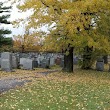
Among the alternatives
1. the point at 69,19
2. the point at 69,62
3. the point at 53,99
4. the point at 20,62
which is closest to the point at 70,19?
the point at 69,19

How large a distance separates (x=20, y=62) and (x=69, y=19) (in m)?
8.68

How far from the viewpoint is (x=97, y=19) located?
24625 mm

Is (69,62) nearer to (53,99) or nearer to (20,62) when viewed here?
(20,62)

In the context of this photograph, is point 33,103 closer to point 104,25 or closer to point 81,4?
point 81,4

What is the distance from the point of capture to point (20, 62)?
29.1 meters

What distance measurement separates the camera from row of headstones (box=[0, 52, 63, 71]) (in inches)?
964

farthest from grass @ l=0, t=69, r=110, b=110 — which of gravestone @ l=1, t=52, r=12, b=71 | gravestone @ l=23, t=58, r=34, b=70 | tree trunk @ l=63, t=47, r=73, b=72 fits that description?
gravestone @ l=23, t=58, r=34, b=70

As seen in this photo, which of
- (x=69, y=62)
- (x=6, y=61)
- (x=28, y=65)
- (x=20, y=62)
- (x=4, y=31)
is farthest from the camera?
(x=4, y=31)

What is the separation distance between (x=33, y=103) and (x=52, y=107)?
828 mm

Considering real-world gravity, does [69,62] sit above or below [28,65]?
above

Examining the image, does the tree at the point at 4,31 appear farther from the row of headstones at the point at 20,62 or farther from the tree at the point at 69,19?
the tree at the point at 69,19

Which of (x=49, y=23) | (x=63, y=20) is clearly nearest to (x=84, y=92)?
(x=63, y=20)

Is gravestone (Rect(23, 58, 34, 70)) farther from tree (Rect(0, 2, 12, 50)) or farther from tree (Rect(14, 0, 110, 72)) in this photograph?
tree (Rect(0, 2, 12, 50))

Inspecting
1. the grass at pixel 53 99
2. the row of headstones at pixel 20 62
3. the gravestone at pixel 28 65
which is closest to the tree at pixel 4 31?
the row of headstones at pixel 20 62
